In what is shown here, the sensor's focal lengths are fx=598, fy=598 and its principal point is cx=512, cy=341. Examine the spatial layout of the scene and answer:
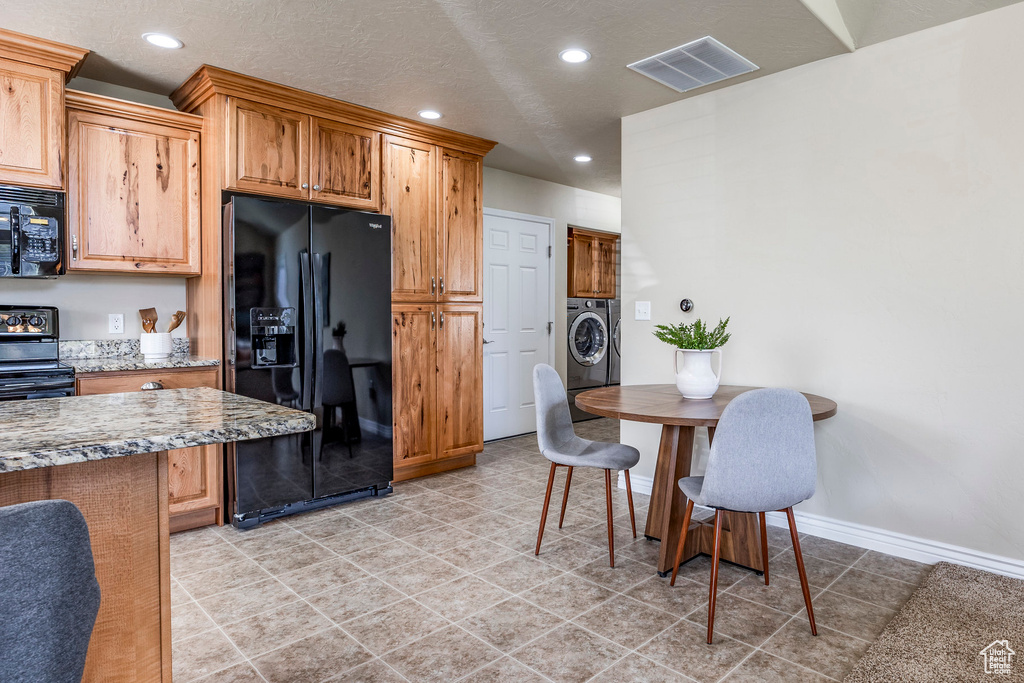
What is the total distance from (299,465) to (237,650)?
4.51 feet

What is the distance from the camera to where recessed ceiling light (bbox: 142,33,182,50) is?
268 centimetres

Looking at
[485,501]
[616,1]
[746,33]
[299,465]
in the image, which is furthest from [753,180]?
[299,465]

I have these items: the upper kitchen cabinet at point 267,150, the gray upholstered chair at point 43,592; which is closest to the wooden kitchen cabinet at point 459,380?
the upper kitchen cabinet at point 267,150

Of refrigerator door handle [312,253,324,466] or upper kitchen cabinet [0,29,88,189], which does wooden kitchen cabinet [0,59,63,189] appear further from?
refrigerator door handle [312,253,324,466]

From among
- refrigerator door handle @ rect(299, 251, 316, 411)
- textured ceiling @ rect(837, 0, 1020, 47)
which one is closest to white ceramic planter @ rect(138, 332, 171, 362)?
refrigerator door handle @ rect(299, 251, 316, 411)

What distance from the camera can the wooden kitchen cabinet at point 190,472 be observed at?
293 cm

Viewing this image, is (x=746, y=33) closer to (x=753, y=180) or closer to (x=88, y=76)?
(x=753, y=180)

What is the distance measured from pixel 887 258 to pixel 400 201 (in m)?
2.75

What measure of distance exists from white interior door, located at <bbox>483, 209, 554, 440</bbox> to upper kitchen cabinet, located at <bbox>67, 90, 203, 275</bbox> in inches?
93.1

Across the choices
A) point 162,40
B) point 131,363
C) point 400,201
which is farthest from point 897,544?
point 162,40

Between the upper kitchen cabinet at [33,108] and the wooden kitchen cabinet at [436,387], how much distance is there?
73.7 inches

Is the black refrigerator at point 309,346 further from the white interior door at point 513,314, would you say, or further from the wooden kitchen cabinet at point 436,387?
the white interior door at point 513,314

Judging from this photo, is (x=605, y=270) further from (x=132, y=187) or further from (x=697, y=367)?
(x=132, y=187)

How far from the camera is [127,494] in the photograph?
4.06 ft
